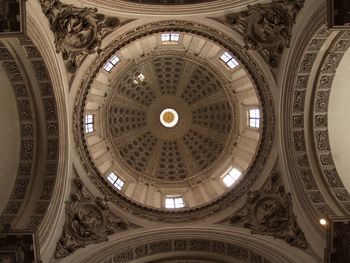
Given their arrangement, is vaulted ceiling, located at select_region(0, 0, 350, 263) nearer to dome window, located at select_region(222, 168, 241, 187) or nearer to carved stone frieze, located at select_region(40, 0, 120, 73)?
carved stone frieze, located at select_region(40, 0, 120, 73)

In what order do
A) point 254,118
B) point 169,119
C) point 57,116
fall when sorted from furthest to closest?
1. point 169,119
2. point 254,118
3. point 57,116

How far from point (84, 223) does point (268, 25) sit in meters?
13.3

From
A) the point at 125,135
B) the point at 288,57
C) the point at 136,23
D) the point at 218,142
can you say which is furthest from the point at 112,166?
the point at 288,57

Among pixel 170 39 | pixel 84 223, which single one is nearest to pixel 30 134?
pixel 84 223

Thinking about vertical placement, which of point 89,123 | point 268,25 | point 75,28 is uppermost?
point 268,25

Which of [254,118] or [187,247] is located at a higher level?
[254,118]

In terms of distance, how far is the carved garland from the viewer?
2183cm

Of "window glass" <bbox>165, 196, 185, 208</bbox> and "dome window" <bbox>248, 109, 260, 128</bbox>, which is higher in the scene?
"dome window" <bbox>248, 109, 260, 128</bbox>

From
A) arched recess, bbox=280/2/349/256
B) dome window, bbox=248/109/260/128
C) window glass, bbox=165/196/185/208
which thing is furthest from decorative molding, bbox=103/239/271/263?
dome window, bbox=248/109/260/128

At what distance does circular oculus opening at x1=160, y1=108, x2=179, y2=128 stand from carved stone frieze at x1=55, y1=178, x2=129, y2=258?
29.6 ft

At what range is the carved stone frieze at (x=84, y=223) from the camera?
21703 mm

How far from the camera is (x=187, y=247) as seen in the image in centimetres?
2392

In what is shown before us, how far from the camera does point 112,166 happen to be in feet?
92.6

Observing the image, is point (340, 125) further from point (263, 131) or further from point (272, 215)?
point (272, 215)
